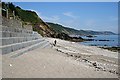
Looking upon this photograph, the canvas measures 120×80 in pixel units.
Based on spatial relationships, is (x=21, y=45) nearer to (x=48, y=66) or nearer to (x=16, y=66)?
(x=48, y=66)

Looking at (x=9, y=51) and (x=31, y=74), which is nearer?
(x=31, y=74)

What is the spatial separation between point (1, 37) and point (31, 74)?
3.19 metres

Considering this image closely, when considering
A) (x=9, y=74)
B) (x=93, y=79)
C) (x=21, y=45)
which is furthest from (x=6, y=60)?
(x=21, y=45)

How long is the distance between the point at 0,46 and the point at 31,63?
1.48 meters

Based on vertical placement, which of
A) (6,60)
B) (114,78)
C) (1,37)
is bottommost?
(114,78)

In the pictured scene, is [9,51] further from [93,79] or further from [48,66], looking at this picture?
[93,79]

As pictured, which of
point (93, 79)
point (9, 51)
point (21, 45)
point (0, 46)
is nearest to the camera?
point (93, 79)

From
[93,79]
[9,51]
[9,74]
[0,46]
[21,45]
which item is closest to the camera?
[9,74]

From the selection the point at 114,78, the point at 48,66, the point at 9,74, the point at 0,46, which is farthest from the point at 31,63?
the point at 114,78

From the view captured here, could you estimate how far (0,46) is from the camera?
425 inches

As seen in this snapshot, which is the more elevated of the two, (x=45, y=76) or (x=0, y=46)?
(x=0, y=46)

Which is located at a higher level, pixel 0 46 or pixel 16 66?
pixel 0 46

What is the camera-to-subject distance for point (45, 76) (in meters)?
9.50

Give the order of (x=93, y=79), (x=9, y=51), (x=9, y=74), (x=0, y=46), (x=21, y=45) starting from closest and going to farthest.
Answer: (x=9, y=74), (x=93, y=79), (x=0, y=46), (x=9, y=51), (x=21, y=45)
